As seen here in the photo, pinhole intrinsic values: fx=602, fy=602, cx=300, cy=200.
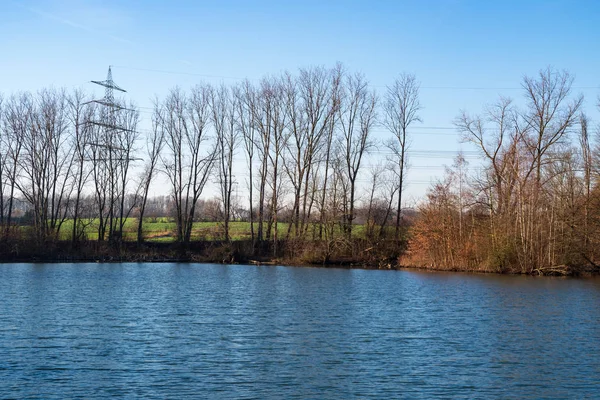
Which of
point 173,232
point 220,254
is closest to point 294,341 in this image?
point 220,254

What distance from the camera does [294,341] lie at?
642 inches

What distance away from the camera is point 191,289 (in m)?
28.5

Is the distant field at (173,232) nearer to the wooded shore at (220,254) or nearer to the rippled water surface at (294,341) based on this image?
the wooded shore at (220,254)

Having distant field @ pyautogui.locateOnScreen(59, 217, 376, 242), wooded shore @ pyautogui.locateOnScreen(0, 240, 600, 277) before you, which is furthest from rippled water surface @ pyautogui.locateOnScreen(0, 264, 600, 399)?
distant field @ pyautogui.locateOnScreen(59, 217, 376, 242)

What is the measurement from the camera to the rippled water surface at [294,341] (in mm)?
12062

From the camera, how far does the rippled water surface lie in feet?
39.6

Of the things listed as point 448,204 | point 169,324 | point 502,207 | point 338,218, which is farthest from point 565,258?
point 169,324

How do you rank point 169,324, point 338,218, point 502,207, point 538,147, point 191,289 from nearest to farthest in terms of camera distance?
point 169,324, point 191,289, point 502,207, point 538,147, point 338,218

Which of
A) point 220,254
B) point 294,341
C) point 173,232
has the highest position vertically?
point 173,232

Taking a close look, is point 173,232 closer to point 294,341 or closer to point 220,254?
point 220,254

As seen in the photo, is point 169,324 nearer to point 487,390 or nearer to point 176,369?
point 176,369

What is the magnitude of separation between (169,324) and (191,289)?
1009cm

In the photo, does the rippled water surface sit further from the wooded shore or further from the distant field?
the distant field

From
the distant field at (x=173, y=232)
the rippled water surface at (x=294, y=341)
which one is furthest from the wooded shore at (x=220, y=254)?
the rippled water surface at (x=294, y=341)
